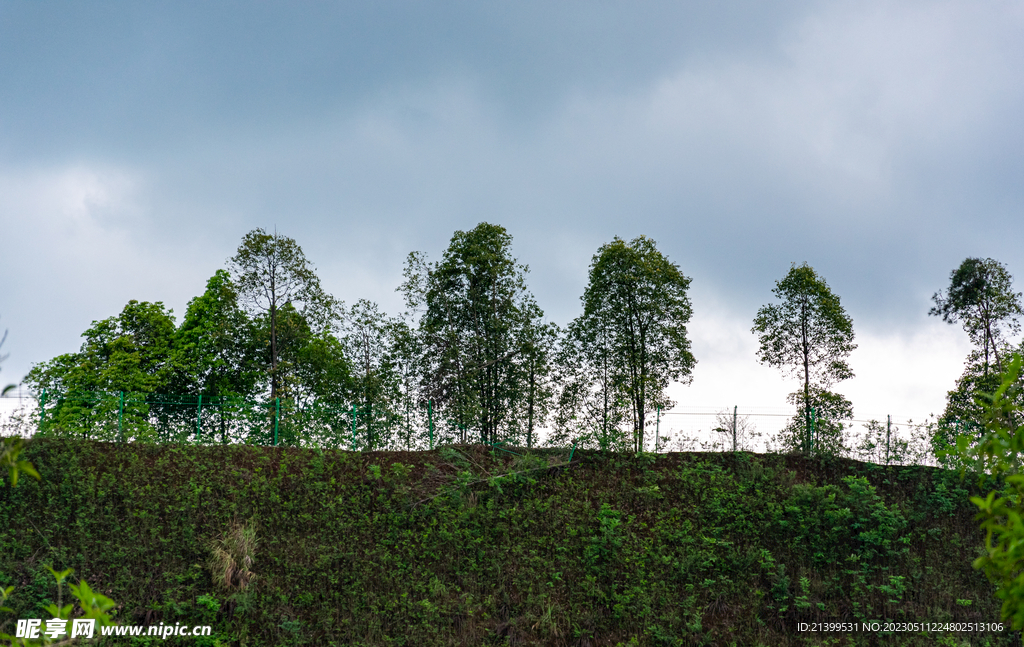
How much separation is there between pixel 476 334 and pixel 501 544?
10.5 metres

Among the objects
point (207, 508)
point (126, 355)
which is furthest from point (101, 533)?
point (126, 355)

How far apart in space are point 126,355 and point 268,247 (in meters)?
9.32

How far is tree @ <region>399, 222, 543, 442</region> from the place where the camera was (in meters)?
24.0

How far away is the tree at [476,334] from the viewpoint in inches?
947

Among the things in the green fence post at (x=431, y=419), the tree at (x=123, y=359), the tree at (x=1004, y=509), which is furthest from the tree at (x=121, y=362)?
the tree at (x=1004, y=509)

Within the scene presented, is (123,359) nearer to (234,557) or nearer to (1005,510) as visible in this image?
(234,557)

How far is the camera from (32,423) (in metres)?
18.8

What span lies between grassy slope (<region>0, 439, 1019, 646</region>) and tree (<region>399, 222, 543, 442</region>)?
19.3 ft

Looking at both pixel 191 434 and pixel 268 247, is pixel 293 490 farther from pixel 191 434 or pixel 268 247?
pixel 268 247

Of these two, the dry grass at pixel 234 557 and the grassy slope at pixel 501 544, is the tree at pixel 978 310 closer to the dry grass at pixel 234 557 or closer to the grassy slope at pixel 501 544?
the grassy slope at pixel 501 544

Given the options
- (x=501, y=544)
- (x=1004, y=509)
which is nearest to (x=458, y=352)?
(x=501, y=544)

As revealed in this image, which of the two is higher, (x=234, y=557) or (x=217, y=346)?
(x=217, y=346)

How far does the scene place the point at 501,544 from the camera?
15.9 m

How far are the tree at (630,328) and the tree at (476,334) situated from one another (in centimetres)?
221
